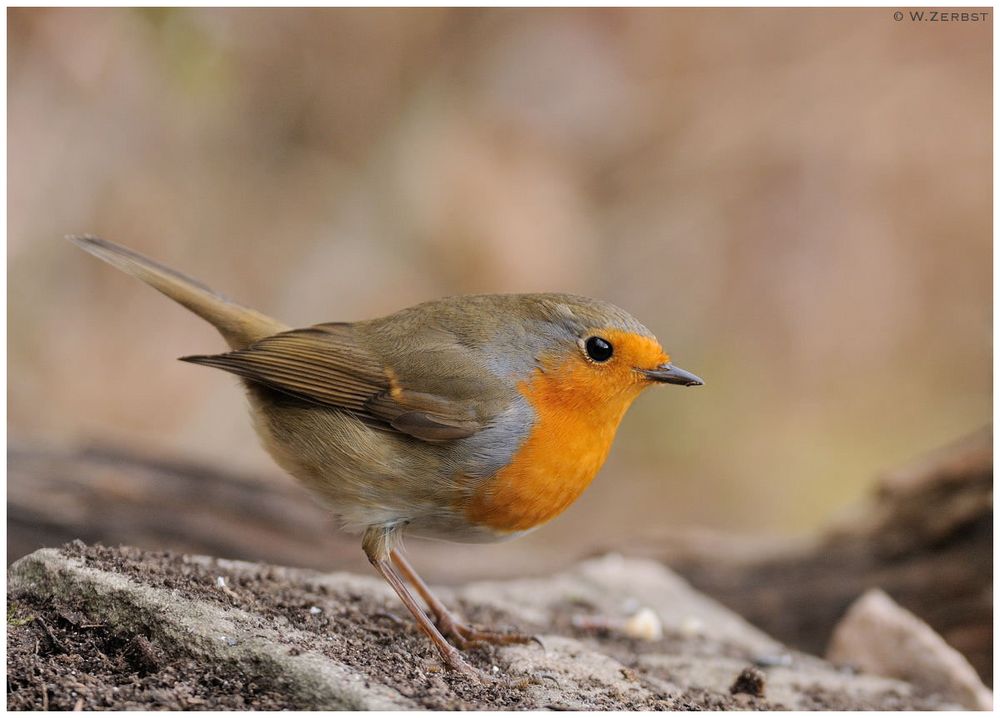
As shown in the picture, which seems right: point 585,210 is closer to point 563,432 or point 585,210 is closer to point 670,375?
point 670,375

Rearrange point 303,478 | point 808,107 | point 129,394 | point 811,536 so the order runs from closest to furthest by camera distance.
A: point 303,478 → point 811,536 → point 129,394 → point 808,107

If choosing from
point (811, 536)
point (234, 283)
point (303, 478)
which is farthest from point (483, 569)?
point (234, 283)

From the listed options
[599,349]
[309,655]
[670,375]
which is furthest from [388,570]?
[670,375]

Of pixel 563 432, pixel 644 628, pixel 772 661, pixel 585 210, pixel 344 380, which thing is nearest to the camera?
pixel 563 432

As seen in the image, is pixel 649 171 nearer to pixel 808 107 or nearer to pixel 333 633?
pixel 808 107

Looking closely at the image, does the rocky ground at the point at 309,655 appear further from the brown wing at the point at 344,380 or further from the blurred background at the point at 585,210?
the blurred background at the point at 585,210

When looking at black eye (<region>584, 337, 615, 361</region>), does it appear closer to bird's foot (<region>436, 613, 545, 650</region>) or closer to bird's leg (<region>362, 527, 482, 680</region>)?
bird's leg (<region>362, 527, 482, 680</region>)

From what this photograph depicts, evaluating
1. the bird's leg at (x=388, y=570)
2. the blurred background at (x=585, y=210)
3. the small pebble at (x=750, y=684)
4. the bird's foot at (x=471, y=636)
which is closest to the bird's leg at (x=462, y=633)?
the bird's foot at (x=471, y=636)
